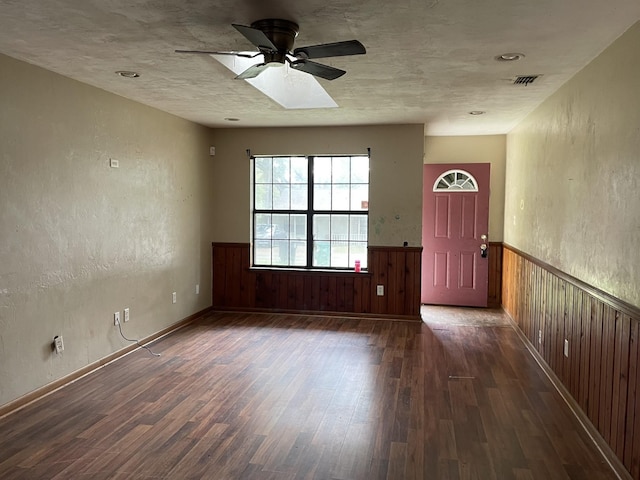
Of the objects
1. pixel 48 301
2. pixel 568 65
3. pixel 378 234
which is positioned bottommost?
pixel 48 301

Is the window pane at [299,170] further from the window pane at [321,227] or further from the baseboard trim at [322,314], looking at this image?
the baseboard trim at [322,314]

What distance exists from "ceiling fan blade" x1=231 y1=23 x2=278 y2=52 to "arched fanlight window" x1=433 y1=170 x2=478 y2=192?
4.67 metres

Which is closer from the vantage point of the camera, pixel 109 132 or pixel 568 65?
pixel 568 65

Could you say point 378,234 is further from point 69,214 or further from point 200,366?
point 69,214

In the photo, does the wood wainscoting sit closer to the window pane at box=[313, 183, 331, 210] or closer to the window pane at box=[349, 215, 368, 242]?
the window pane at box=[349, 215, 368, 242]

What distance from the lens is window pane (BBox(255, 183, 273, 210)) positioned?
6.60 metres

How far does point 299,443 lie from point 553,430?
1.59 meters

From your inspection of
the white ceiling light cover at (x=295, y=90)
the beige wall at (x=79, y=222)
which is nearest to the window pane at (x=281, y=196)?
the beige wall at (x=79, y=222)

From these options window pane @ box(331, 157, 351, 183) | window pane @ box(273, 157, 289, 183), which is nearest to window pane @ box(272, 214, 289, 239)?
window pane @ box(273, 157, 289, 183)

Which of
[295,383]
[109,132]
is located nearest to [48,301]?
[109,132]

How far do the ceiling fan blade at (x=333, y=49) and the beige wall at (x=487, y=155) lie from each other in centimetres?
459

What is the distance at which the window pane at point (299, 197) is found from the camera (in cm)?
650

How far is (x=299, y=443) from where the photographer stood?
117 inches

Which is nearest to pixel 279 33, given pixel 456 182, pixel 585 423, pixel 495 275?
pixel 585 423
